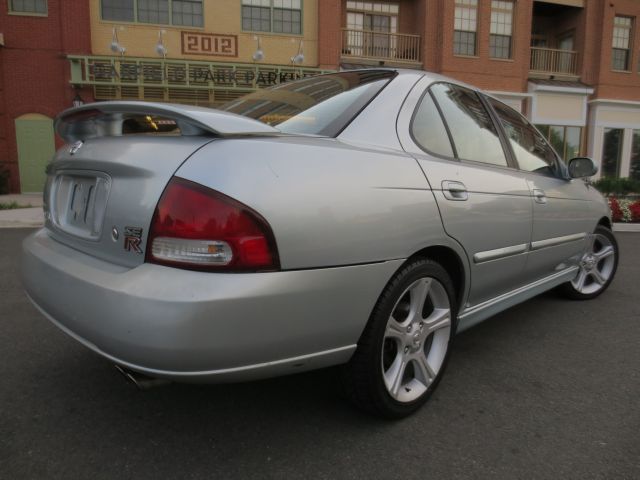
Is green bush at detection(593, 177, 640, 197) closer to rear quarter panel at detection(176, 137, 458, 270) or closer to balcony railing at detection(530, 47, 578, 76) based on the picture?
balcony railing at detection(530, 47, 578, 76)

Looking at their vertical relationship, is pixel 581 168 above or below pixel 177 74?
below

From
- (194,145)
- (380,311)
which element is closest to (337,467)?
(380,311)

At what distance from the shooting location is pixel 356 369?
6.45 ft

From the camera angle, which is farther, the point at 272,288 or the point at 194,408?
the point at 194,408

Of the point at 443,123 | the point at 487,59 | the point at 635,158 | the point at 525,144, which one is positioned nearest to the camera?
the point at 443,123

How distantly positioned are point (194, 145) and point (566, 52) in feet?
72.1

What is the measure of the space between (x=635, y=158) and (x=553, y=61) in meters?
5.31

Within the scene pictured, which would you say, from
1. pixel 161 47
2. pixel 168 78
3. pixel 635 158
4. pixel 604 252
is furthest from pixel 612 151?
pixel 604 252

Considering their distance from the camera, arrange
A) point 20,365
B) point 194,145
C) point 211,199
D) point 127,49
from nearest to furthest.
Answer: point 211,199, point 194,145, point 20,365, point 127,49

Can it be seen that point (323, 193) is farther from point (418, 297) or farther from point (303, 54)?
point (303, 54)

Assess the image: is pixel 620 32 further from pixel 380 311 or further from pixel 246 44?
pixel 380 311

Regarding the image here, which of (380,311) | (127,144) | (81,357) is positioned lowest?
(81,357)

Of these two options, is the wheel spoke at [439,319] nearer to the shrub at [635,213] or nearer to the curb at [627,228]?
the curb at [627,228]

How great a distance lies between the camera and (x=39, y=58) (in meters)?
14.6
